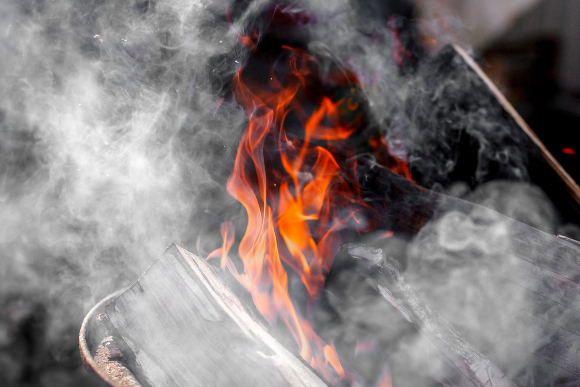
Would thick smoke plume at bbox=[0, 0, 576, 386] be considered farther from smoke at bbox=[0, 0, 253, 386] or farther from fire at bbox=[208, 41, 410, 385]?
fire at bbox=[208, 41, 410, 385]

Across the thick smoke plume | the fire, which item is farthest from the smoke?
the fire

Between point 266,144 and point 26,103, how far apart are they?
2.14 m

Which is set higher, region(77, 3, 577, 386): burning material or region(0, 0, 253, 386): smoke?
region(0, 0, 253, 386): smoke

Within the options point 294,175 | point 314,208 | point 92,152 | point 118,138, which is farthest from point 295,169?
point 92,152

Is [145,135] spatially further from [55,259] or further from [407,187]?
[407,187]

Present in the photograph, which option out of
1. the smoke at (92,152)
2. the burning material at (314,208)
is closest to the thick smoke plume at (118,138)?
the smoke at (92,152)

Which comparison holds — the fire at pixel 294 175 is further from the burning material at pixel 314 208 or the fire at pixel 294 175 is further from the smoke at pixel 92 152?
the smoke at pixel 92 152

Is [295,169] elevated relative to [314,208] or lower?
elevated

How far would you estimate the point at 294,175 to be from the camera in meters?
2.79

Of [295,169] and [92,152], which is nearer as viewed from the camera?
[92,152]

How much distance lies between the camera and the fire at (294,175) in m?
2.24

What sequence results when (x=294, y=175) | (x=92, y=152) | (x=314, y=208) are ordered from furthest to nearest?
1. (x=294, y=175)
2. (x=92, y=152)
3. (x=314, y=208)

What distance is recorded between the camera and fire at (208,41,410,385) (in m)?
2.24

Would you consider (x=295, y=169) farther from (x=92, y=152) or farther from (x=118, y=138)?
(x=92, y=152)
